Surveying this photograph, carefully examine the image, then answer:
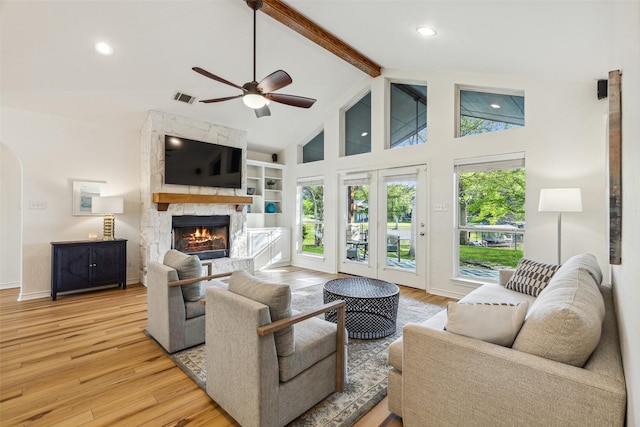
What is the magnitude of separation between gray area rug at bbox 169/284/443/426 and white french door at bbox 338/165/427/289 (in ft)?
5.78

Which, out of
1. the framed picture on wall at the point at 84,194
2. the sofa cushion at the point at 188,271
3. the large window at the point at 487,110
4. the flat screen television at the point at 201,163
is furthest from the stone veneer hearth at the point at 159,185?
the large window at the point at 487,110

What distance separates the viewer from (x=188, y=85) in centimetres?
446

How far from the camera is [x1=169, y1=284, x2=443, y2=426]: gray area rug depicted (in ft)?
6.10

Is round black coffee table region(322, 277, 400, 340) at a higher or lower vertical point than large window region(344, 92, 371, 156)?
lower

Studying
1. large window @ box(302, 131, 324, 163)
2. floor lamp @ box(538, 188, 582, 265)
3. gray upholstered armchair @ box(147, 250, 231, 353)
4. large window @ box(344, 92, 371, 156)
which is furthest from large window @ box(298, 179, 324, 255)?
floor lamp @ box(538, 188, 582, 265)

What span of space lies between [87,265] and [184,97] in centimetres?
290

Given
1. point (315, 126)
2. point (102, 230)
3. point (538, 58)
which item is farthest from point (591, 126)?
point (102, 230)

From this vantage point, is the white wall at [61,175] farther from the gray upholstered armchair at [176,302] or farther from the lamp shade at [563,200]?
the lamp shade at [563,200]

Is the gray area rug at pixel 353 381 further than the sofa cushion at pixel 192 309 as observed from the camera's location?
No

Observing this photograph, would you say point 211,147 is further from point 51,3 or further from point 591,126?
point 591,126

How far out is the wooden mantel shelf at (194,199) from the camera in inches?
189

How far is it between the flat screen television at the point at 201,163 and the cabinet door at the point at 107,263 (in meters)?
1.31

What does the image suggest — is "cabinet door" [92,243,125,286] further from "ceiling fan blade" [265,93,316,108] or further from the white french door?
the white french door

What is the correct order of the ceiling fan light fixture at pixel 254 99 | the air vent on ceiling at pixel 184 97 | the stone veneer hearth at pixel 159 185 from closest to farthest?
the ceiling fan light fixture at pixel 254 99 → the air vent on ceiling at pixel 184 97 → the stone veneer hearth at pixel 159 185
